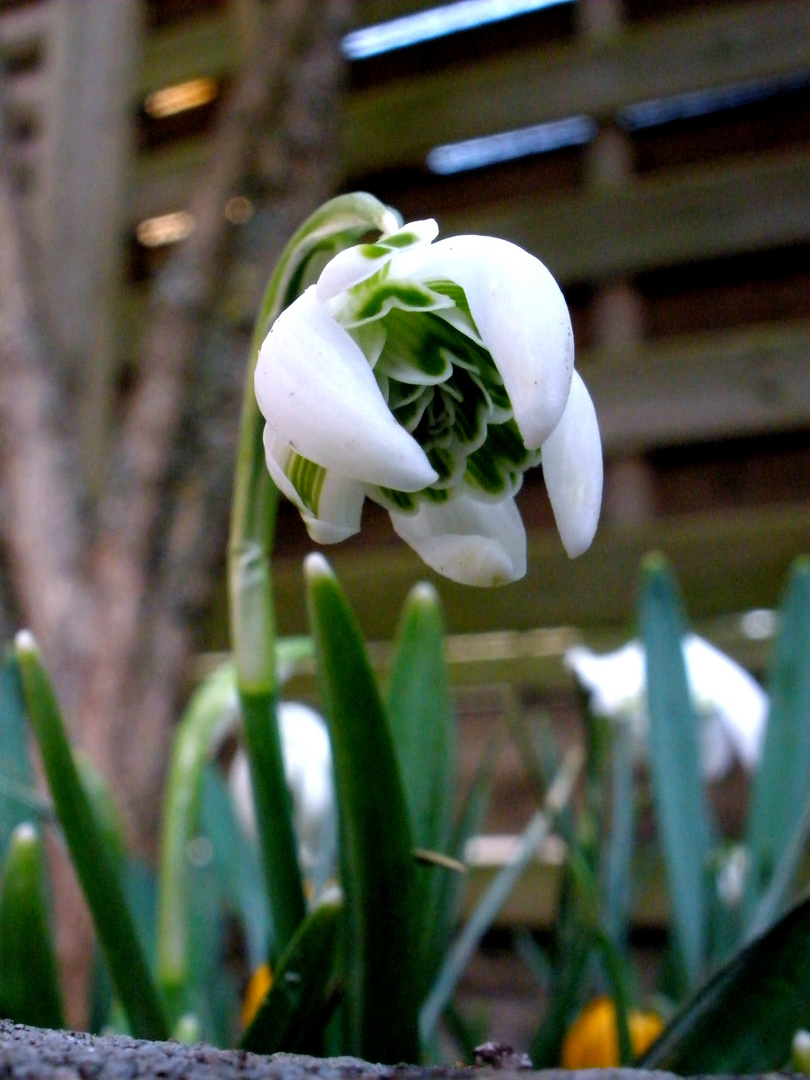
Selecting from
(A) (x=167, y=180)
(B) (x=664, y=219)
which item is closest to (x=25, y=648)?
(B) (x=664, y=219)

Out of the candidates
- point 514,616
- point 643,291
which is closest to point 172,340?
point 514,616

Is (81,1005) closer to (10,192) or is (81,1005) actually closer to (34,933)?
(34,933)

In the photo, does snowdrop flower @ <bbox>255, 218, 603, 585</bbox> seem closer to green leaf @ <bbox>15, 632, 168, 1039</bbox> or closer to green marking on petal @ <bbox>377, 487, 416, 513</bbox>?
green marking on petal @ <bbox>377, 487, 416, 513</bbox>

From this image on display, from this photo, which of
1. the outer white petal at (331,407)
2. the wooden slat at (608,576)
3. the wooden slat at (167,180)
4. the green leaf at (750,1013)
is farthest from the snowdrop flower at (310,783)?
the wooden slat at (167,180)

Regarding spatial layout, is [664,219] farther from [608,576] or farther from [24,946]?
[24,946]

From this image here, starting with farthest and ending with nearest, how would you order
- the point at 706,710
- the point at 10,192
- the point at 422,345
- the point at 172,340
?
the point at 10,192, the point at 172,340, the point at 706,710, the point at 422,345
